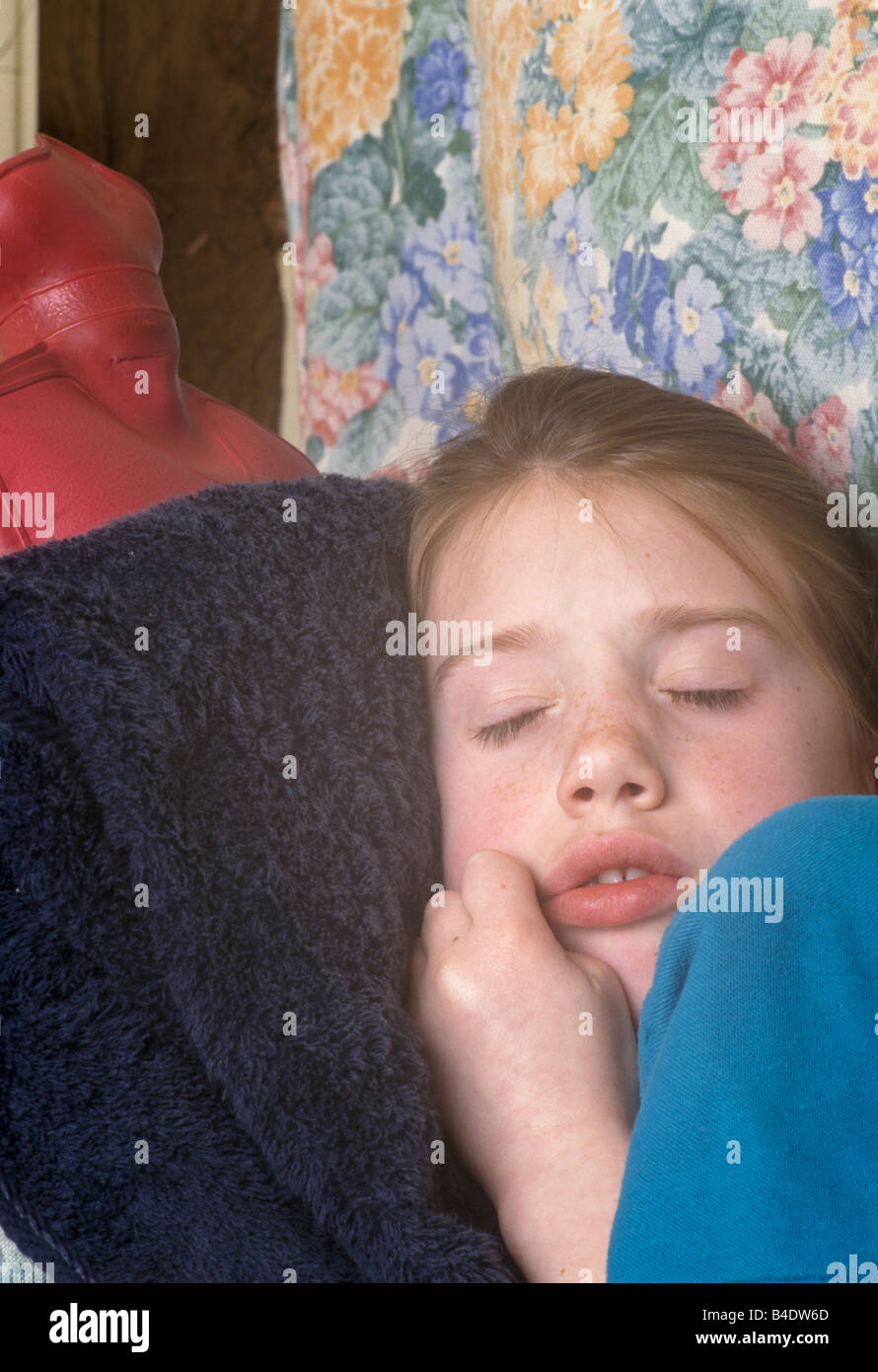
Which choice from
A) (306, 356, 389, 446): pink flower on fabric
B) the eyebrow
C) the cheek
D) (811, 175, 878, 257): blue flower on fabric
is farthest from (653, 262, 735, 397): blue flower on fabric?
(306, 356, 389, 446): pink flower on fabric

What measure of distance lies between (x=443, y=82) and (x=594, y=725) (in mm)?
900

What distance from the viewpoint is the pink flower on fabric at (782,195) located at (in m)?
0.89

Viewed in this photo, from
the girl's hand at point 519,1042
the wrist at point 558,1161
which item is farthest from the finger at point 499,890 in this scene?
the wrist at point 558,1161

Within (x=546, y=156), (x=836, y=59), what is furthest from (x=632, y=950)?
(x=546, y=156)

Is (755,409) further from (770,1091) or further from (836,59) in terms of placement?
(770,1091)

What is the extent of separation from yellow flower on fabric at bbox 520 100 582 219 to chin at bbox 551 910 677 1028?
0.67 m

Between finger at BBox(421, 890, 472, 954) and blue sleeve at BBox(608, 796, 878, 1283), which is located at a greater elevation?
finger at BBox(421, 890, 472, 954)

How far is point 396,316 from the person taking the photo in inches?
55.7

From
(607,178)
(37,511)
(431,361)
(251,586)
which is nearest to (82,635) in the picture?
(251,586)

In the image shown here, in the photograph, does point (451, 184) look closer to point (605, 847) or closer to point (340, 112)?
point (340, 112)

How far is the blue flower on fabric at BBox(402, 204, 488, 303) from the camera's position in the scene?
1339 millimetres

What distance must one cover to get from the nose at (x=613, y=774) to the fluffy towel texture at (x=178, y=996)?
136mm

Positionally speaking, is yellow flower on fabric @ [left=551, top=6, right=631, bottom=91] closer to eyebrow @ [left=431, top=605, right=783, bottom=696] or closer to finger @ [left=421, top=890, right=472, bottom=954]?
eyebrow @ [left=431, top=605, right=783, bottom=696]
